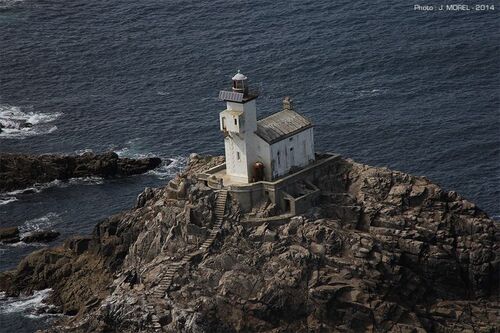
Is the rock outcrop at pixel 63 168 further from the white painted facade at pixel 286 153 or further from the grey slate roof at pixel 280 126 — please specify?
the white painted facade at pixel 286 153

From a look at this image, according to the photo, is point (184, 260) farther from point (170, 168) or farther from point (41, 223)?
point (170, 168)

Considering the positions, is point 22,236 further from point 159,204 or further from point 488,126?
point 488,126

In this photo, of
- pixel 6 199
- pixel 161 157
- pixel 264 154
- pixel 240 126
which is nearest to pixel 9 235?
pixel 6 199

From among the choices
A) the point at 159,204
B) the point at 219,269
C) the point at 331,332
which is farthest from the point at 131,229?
the point at 331,332

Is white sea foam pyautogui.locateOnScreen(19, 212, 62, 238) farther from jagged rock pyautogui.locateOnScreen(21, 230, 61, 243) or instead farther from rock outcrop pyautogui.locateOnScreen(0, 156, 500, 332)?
rock outcrop pyautogui.locateOnScreen(0, 156, 500, 332)

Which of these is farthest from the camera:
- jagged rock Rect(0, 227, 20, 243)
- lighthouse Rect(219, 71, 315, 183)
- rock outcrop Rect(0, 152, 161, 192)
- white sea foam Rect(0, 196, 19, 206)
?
rock outcrop Rect(0, 152, 161, 192)

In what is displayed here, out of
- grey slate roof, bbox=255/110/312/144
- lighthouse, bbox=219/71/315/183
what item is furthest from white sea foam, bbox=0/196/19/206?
grey slate roof, bbox=255/110/312/144

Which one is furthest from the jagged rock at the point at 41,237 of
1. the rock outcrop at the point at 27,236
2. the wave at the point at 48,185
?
the wave at the point at 48,185
